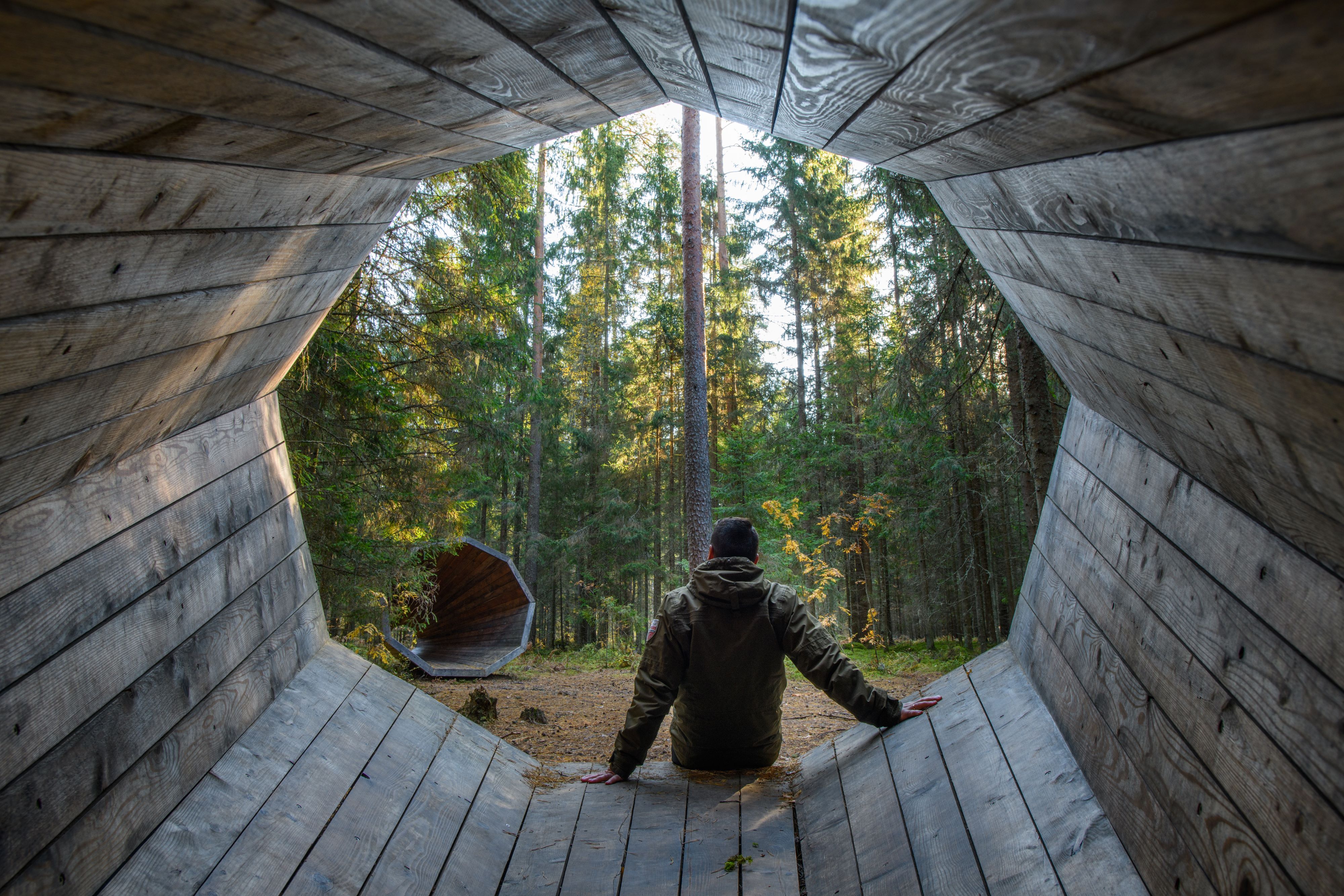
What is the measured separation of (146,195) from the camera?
174cm

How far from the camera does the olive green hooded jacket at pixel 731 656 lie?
3689 mm

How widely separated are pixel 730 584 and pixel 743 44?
7.70ft

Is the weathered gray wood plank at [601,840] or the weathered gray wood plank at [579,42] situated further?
the weathered gray wood plank at [601,840]

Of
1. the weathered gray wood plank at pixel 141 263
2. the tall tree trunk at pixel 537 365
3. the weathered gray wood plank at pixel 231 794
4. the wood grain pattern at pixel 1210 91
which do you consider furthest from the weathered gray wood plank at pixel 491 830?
the tall tree trunk at pixel 537 365

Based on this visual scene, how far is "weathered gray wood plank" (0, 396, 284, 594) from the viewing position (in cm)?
203

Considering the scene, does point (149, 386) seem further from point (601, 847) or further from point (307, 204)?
point (601, 847)

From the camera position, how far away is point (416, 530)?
8648mm

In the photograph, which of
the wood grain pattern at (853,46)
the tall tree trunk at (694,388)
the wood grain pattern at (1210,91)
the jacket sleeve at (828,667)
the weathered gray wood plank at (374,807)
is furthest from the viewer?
the tall tree trunk at (694,388)

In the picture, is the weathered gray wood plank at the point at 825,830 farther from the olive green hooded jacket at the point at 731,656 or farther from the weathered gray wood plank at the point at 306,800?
the weathered gray wood plank at the point at 306,800

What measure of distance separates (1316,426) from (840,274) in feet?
64.5

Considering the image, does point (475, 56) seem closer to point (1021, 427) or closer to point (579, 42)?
point (579, 42)

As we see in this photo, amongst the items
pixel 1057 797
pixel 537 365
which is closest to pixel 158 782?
pixel 1057 797

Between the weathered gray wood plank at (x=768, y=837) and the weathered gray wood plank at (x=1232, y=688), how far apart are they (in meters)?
1.57

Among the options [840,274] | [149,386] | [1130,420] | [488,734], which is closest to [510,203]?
[488,734]
